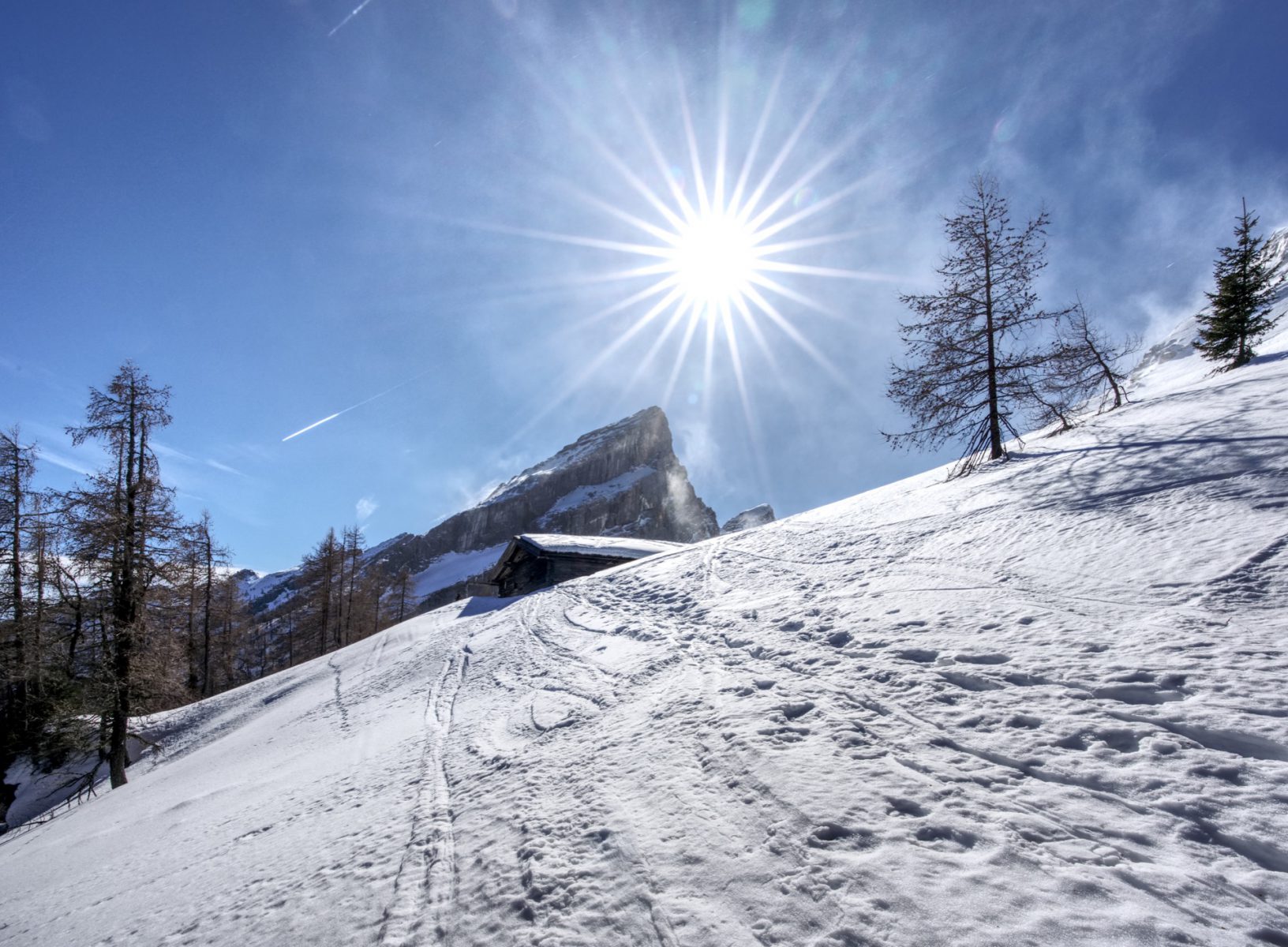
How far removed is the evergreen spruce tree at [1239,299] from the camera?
2083 centimetres

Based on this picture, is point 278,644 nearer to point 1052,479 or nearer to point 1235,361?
point 1052,479

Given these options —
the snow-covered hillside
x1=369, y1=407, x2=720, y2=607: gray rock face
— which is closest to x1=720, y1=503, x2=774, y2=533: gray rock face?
x1=369, y1=407, x2=720, y2=607: gray rock face

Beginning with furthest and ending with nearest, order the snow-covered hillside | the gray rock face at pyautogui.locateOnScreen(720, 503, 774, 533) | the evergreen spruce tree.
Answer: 1. the gray rock face at pyautogui.locateOnScreen(720, 503, 774, 533)
2. the evergreen spruce tree
3. the snow-covered hillside

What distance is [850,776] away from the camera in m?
2.96

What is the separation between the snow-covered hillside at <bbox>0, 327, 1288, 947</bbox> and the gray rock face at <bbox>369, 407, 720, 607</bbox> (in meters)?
81.0

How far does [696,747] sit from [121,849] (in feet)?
22.1

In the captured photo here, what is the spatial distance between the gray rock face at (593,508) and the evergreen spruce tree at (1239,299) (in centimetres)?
7462

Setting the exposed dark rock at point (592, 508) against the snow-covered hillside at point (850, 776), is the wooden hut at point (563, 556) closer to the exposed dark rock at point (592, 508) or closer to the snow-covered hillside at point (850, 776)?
the snow-covered hillside at point (850, 776)

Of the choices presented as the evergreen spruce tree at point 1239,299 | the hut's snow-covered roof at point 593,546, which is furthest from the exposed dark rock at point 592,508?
the evergreen spruce tree at point 1239,299

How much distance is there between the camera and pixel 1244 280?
21.4 meters

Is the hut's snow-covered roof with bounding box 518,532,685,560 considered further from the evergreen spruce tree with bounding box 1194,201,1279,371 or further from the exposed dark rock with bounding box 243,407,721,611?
the exposed dark rock with bounding box 243,407,721,611

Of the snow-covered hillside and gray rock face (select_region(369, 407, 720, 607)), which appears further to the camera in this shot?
gray rock face (select_region(369, 407, 720, 607))

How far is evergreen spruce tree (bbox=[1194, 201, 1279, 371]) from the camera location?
68.3ft

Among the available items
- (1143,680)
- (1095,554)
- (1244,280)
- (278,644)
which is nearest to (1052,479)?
(1095,554)
